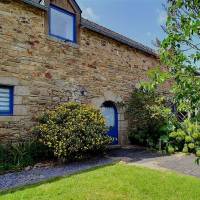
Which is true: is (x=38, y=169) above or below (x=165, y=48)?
below

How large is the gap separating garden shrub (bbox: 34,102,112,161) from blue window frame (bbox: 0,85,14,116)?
3.09ft

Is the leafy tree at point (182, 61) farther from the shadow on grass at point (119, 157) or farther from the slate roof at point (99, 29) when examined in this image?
the slate roof at point (99, 29)

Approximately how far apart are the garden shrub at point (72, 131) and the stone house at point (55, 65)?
628 mm

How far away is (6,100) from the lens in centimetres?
878

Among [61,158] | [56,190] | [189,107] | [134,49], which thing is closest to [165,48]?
[189,107]

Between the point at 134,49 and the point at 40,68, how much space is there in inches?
224

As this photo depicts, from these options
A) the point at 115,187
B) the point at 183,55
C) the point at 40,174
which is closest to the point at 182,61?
the point at 183,55

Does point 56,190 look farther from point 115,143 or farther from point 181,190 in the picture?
point 115,143

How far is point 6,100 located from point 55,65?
2.15 metres

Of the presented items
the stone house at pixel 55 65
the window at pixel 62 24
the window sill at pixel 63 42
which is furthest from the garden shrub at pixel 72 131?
the window at pixel 62 24

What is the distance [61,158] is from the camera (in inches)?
342

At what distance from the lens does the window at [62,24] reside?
10.2 m

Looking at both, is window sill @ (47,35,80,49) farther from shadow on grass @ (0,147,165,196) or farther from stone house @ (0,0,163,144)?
shadow on grass @ (0,147,165,196)

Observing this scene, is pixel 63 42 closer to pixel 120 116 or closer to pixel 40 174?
pixel 120 116
